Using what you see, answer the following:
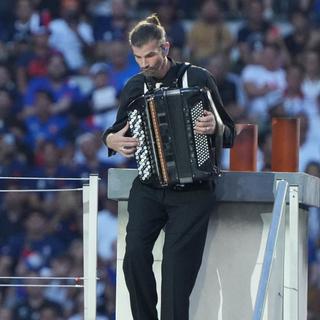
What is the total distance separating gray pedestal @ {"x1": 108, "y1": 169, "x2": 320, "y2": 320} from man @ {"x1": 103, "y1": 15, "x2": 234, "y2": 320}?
228 mm

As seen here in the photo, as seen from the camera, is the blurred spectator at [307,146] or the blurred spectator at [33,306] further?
the blurred spectator at [307,146]

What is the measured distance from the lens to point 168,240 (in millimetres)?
6133

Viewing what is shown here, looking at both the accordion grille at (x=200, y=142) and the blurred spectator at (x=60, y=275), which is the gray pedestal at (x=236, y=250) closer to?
the accordion grille at (x=200, y=142)

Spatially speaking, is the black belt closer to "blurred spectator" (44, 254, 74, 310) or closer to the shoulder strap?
the shoulder strap

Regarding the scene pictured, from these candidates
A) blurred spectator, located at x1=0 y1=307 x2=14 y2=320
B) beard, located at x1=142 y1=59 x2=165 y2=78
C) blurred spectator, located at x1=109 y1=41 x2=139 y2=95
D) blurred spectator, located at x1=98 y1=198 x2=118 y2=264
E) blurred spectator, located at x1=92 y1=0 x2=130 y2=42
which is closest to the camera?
beard, located at x1=142 y1=59 x2=165 y2=78

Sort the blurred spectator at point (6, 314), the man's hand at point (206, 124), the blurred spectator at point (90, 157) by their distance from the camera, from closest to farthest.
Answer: the man's hand at point (206, 124) < the blurred spectator at point (6, 314) < the blurred spectator at point (90, 157)

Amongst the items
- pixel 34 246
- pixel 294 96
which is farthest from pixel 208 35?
pixel 34 246

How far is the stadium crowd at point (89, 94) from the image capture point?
10609mm

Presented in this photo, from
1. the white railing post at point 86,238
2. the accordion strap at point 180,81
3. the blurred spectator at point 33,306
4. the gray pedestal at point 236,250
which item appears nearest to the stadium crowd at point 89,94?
the blurred spectator at point 33,306

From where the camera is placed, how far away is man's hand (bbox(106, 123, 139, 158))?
6156 mm

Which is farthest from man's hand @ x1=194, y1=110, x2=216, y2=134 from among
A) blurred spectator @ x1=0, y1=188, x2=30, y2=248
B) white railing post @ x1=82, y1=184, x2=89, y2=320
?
blurred spectator @ x1=0, y1=188, x2=30, y2=248

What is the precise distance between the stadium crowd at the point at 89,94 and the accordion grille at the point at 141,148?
430 cm

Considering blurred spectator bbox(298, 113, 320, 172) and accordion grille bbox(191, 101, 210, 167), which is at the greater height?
accordion grille bbox(191, 101, 210, 167)

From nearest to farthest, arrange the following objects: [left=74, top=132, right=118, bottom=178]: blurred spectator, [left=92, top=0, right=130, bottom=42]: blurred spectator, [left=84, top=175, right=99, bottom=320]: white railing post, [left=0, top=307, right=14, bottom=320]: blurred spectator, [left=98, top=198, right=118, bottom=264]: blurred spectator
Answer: [left=84, top=175, right=99, bottom=320]: white railing post, [left=0, top=307, right=14, bottom=320]: blurred spectator, [left=98, top=198, right=118, bottom=264]: blurred spectator, [left=74, top=132, right=118, bottom=178]: blurred spectator, [left=92, top=0, right=130, bottom=42]: blurred spectator
